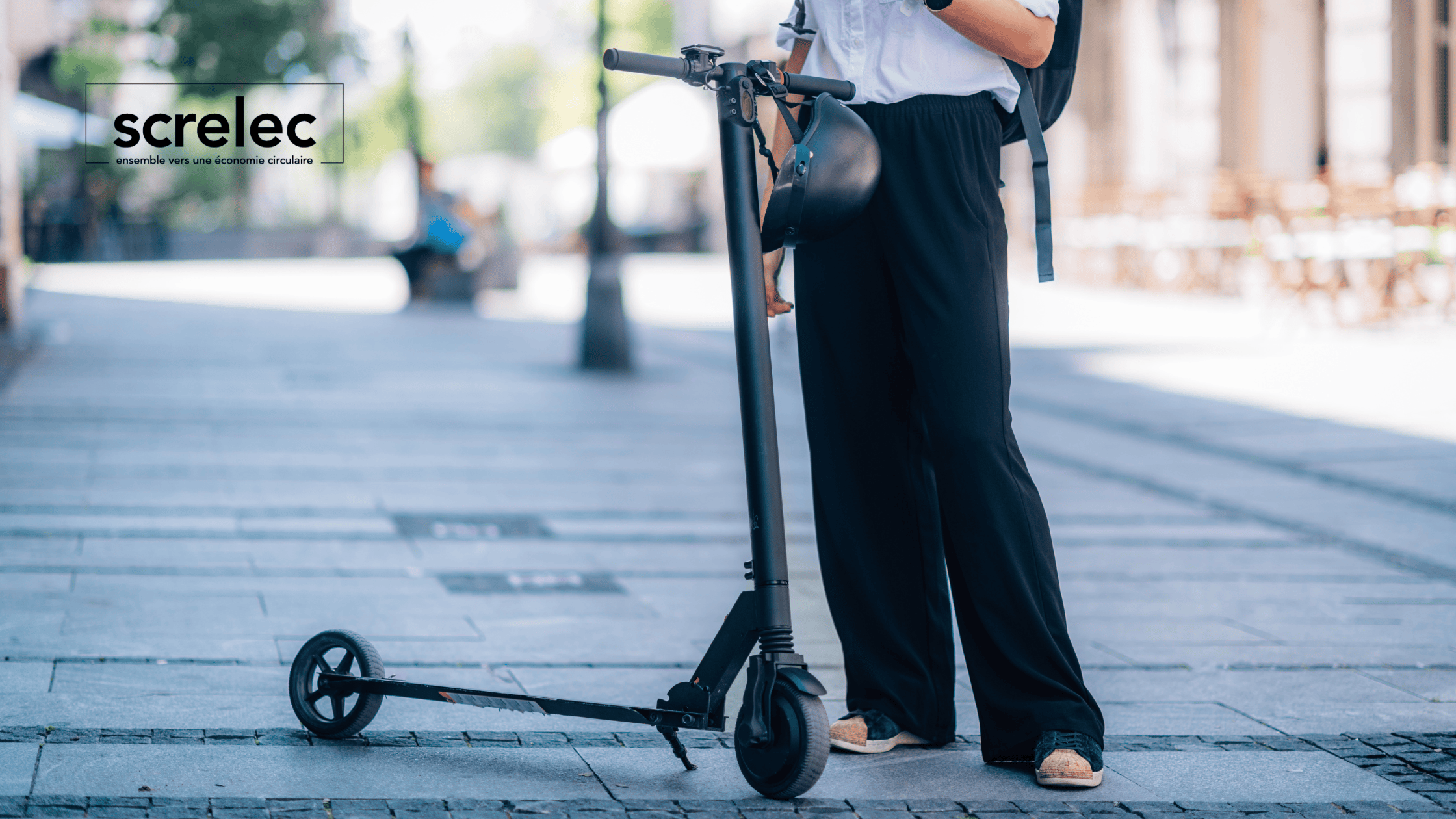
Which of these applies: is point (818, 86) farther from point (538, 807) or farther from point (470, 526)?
point (470, 526)

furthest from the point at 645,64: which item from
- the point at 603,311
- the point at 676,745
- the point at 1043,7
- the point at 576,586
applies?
the point at 603,311

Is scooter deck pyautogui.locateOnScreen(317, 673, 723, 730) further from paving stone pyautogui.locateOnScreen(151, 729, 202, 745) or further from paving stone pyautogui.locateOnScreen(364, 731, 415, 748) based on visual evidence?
paving stone pyautogui.locateOnScreen(151, 729, 202, 745)

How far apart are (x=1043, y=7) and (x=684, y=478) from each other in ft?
14.4

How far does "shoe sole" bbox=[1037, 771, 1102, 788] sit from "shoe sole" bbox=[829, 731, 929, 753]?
Answer: 333mm

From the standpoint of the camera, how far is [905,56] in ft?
10.0

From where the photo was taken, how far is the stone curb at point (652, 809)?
2.67m

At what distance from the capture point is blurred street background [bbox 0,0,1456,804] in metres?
3.16

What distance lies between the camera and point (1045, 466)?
301 inches

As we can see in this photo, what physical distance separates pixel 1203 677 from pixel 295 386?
7391mm

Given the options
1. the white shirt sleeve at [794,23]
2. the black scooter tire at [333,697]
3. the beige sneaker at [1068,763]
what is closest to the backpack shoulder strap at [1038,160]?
the white shirt sleeve at [794,23]

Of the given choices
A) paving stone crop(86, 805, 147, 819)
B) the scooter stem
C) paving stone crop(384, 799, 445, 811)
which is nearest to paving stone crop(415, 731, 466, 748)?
paving stone crop(384, 799, 445, 811)

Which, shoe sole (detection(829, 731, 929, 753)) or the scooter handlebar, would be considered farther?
shoe sole (detection(829, 731, 929, 753))

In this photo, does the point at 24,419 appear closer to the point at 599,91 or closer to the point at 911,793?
the point at 599,91

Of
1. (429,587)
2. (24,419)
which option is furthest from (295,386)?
(429,587)
